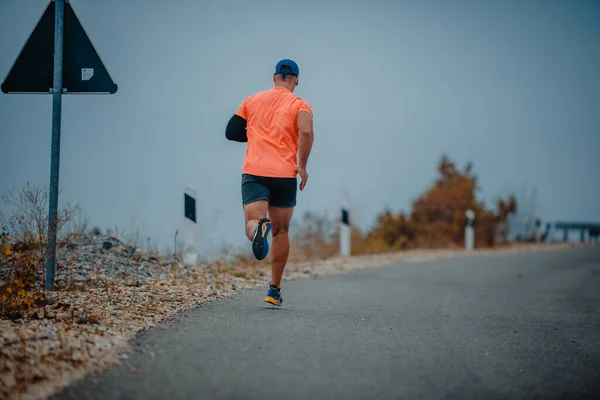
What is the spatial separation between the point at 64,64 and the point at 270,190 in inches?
98.8

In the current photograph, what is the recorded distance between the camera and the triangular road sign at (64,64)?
6305 millimetres

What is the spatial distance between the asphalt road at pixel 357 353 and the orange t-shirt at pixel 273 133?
1266 millimetres

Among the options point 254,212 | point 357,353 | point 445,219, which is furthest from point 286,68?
A: point 445,219

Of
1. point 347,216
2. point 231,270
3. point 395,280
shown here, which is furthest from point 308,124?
point 347,216

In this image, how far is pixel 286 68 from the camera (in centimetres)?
596

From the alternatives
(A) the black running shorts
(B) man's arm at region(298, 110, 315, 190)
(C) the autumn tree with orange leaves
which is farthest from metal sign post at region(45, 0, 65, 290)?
(C) the autumn tree with orange leaves

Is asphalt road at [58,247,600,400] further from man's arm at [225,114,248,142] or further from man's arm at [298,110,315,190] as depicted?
man's arm at [225,114,248,142]

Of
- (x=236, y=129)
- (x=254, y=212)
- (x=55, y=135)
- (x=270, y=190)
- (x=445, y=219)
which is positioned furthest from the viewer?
(x=445, y=219)

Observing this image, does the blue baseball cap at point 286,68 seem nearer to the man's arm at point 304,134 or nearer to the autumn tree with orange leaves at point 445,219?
the man's arm at point 304,134

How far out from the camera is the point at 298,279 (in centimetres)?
966

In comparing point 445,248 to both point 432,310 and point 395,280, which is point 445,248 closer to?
point 395,280

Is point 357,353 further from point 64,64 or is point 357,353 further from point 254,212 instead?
point 64,64

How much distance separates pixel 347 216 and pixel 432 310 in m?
8.04

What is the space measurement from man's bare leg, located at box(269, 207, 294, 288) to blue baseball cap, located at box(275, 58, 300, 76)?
49.9 inches
